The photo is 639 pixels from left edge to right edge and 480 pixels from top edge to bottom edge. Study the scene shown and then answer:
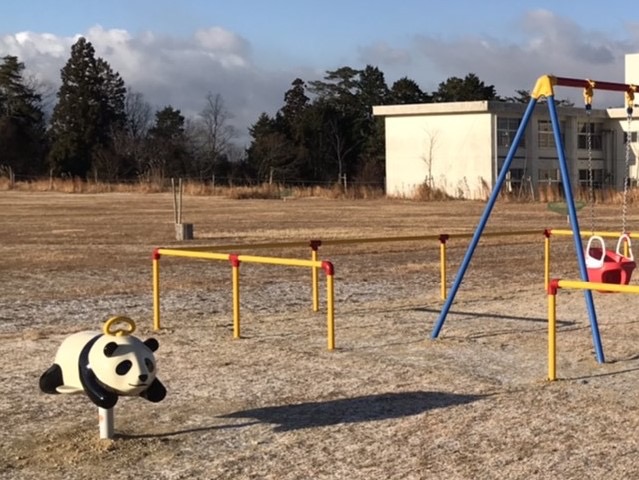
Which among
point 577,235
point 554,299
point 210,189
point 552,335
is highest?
point 210,189

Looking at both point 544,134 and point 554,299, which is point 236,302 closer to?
point 554,299

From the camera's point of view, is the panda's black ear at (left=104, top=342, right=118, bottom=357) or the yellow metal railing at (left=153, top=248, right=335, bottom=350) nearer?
the panda's black ear at (left=104, top=342, right=118, bottom=357)

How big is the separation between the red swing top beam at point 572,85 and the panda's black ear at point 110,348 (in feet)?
16.5

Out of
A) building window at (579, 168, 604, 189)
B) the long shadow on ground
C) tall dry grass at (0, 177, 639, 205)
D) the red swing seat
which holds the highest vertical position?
building window at (579, 168, 604, 189)

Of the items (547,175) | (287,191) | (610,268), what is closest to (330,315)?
(610,268)

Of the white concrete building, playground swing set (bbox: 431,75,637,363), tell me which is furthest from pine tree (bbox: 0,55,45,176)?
playground swing set (bbox: 431,75,637,363)

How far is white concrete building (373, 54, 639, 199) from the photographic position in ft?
190

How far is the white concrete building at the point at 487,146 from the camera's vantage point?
5781cm

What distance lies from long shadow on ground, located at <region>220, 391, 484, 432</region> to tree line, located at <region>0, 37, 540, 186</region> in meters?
65.7

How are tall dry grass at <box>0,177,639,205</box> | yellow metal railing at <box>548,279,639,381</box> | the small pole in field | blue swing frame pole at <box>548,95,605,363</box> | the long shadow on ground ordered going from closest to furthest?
the small pole in field → the long shadow on ground → yellow metal railing at <box>548,279,639,381</box> → blue swing frame pole at <box>548,95,605,363</box> → tall dry grass at <box>0,177,639,205</box>

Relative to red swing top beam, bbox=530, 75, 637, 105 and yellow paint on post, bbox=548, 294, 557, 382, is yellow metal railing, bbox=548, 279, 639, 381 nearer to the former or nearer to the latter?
yellow paint on post, bbox=548, 294, 557, 382

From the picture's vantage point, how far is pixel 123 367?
19.8ft

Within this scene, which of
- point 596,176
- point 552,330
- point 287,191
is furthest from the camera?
point 596,176

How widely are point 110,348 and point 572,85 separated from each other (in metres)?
5.80
